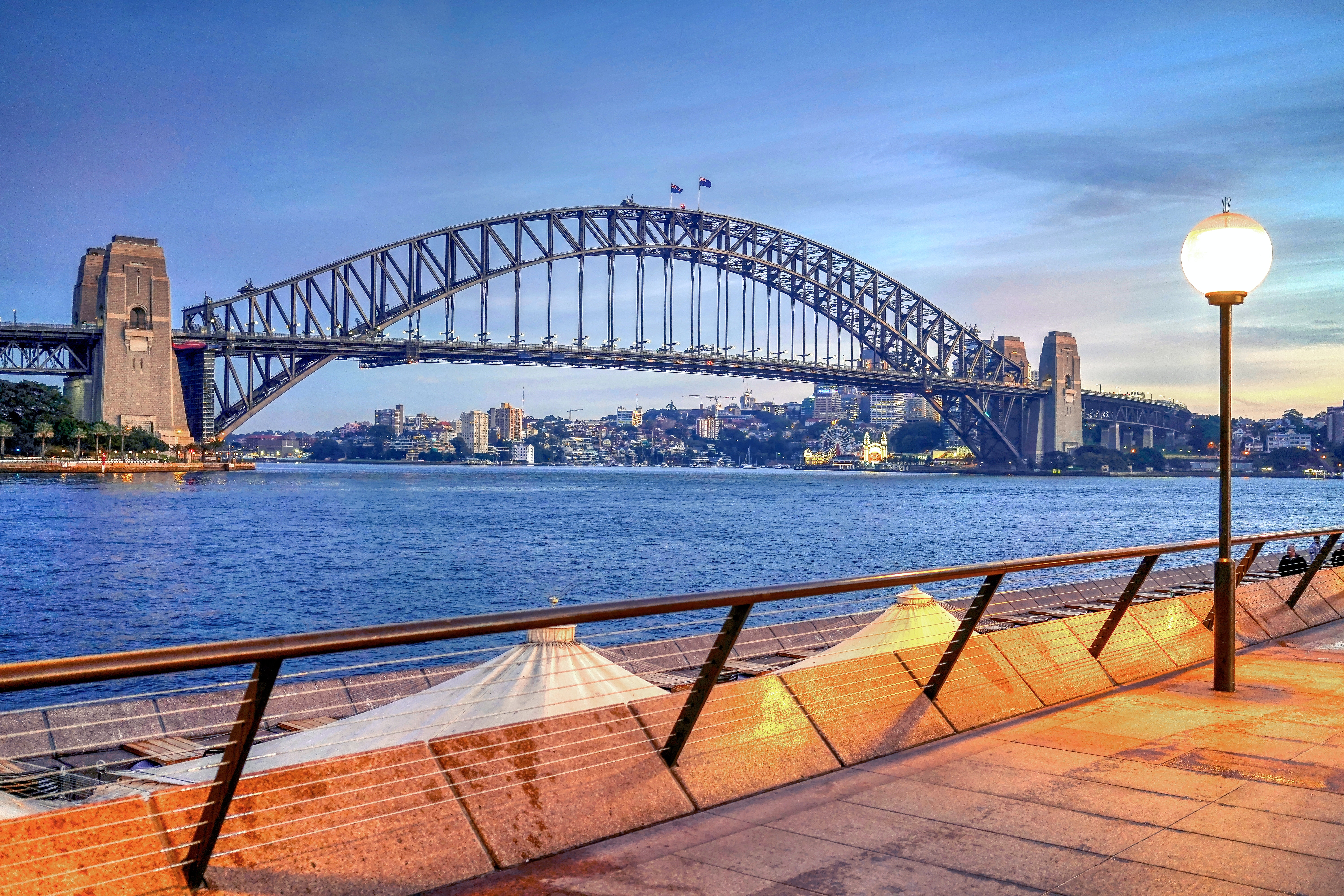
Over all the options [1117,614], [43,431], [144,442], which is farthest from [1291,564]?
[43,431]

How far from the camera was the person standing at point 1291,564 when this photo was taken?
14492 mm

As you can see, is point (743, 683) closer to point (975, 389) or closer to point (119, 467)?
point (119, 467)

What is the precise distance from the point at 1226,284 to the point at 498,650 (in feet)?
16.0

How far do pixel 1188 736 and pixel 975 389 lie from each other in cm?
11975

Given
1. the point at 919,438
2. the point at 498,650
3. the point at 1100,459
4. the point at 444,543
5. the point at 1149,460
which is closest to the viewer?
the point at 498,650

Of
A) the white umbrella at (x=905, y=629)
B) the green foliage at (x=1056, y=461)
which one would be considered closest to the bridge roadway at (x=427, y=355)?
the green foliage at (x=1056, y=461)

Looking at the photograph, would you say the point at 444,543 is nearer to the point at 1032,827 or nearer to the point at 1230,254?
the point at 1230,254

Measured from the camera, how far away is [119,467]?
100125 mm

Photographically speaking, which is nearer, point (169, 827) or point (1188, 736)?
point (169, 827)

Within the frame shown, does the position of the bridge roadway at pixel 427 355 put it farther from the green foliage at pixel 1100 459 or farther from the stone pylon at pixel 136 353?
the green foliage at pixel 1100 459

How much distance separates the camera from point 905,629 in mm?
9453

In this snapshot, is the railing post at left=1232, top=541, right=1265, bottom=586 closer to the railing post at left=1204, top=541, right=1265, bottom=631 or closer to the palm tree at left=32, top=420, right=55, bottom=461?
the railing post at left=1204, top=541, right=1265, bottom=631

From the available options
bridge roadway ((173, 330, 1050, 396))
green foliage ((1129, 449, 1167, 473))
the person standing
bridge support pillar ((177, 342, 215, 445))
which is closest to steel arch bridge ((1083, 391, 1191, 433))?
green foliage ((1129, 449, 1167, 473))

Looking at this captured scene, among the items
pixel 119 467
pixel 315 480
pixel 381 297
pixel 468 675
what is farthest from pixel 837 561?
pixel 315 480
